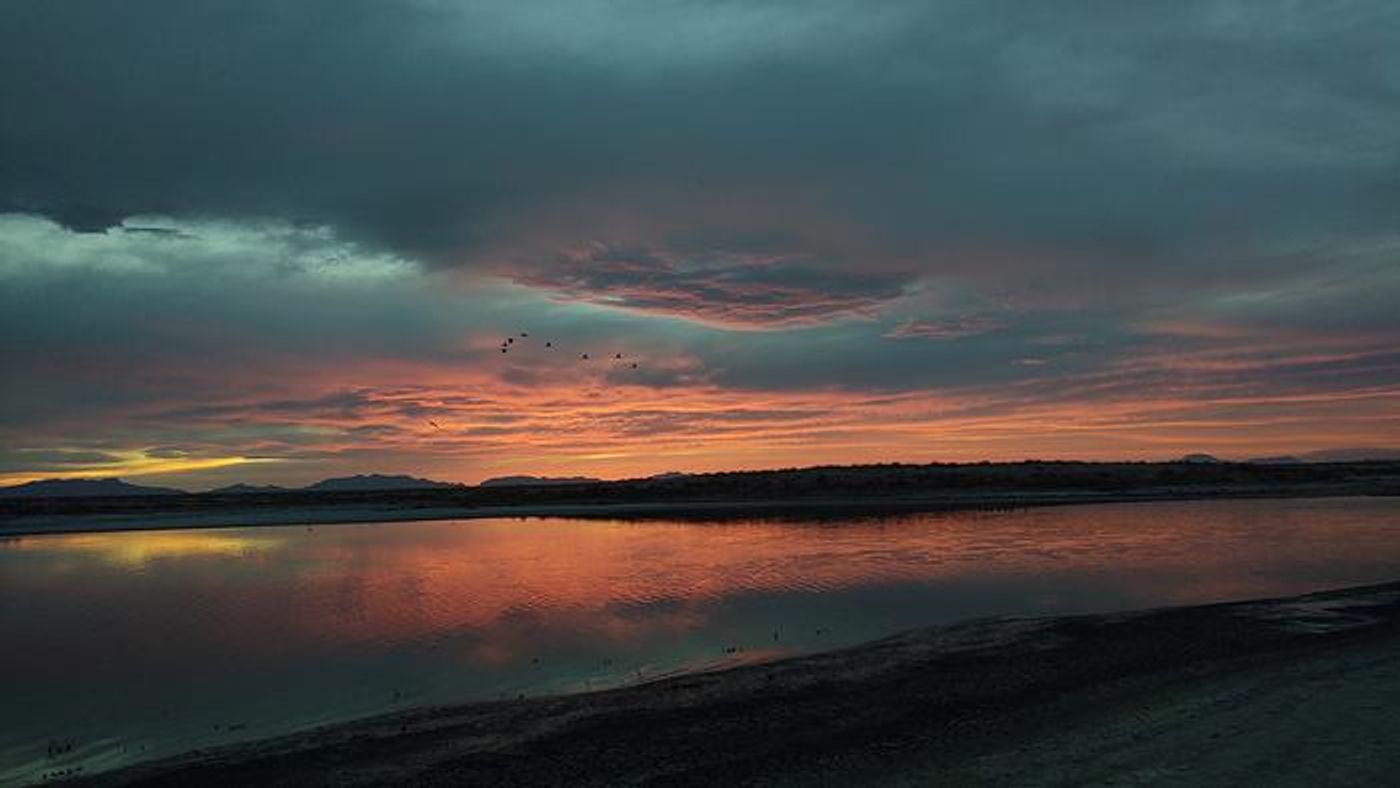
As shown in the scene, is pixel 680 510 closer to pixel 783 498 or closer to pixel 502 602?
pixel 783 498

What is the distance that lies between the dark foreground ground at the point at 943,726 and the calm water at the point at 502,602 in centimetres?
329

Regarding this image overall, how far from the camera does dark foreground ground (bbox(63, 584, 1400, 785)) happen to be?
1321 centimetres

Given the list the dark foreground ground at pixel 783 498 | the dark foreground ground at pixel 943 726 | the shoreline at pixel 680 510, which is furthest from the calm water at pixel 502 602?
the dark foreground ground at pixel 783 498

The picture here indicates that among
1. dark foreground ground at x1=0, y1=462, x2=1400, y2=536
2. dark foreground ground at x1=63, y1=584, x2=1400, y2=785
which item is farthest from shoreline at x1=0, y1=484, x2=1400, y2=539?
dark foreground ground at x1=63, y1=584, x2=1400, y2=785

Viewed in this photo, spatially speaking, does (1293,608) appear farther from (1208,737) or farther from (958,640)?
(1208,737)

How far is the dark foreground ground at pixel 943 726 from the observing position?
1321cm

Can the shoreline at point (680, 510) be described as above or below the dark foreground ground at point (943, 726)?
above

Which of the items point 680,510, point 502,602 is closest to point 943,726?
A: point 502,602

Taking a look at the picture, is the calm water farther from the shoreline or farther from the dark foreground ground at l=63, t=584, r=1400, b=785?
the shoreline

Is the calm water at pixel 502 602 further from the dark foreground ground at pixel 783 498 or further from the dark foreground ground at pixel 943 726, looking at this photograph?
the dark foreground ground at pixel 783 498

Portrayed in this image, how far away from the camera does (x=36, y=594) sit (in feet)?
135

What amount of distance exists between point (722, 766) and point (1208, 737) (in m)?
7.44

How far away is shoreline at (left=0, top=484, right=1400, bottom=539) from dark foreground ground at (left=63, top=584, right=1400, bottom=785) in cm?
5874

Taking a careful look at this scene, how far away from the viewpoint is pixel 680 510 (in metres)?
97.9
